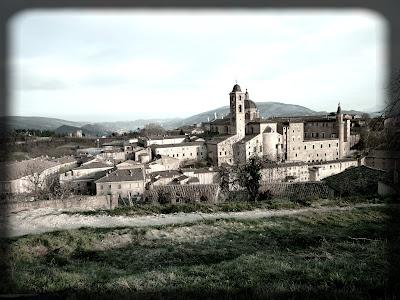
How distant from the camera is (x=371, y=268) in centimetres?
287

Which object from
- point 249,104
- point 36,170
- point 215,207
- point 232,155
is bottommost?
point 232,155

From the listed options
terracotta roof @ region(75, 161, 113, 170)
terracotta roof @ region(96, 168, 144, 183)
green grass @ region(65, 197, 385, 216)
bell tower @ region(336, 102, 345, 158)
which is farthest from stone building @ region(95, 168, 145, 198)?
bell tower @ region(336, 102, 345, 158)

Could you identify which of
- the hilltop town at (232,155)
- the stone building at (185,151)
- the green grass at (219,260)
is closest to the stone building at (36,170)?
the hilltop town at (232,155)

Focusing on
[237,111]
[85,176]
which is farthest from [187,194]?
[237,111]

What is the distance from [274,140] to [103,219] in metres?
18.8

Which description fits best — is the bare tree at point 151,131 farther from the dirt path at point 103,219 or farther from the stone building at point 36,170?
the dirt path at point 103,219

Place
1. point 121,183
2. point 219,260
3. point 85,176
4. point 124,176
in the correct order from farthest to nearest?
point 85,176
point 124,176
point 121,183
point 219,260

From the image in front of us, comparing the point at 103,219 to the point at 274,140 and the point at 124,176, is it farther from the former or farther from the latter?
the point at 274,140

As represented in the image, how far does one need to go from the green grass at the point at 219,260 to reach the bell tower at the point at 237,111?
17.9 m

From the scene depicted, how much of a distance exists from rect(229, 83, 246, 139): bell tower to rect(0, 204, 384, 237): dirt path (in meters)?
17.3

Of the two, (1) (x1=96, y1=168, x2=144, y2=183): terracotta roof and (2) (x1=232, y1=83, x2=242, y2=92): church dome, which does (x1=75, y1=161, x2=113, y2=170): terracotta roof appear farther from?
(2) (x1=232, y1=83, x2=242, y2=92): church dome

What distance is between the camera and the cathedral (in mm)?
23031

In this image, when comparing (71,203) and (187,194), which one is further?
(187,194)

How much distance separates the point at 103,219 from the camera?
6.00 meters
